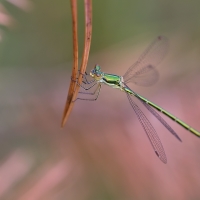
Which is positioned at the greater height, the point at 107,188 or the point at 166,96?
the point at 166,96

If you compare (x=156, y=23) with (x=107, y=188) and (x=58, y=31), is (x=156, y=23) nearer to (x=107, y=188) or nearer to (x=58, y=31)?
(x=58, y=31)

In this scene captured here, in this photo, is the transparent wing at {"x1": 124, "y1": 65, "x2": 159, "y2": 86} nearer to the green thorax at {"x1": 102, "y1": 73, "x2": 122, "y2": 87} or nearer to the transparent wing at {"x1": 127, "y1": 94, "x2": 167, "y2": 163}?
the green thorax at {"x1": 102, "y1": 73, "x2": 122, "y2": 87}

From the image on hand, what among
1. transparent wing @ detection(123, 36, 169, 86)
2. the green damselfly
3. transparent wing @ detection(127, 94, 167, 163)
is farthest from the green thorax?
transparent wing @ detection(127, 94, 167, 163)

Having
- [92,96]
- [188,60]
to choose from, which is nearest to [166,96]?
[188,60]

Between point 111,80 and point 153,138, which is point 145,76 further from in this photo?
point 153,138

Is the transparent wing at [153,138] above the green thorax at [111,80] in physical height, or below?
below

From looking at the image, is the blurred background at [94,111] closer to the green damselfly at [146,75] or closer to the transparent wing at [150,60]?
the green damselfly at [146,75]

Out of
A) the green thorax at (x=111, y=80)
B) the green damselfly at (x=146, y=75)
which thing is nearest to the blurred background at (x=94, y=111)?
the green damselfly at (x=146, y=75)

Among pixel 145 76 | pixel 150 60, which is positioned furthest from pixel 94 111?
pixel 150 60
